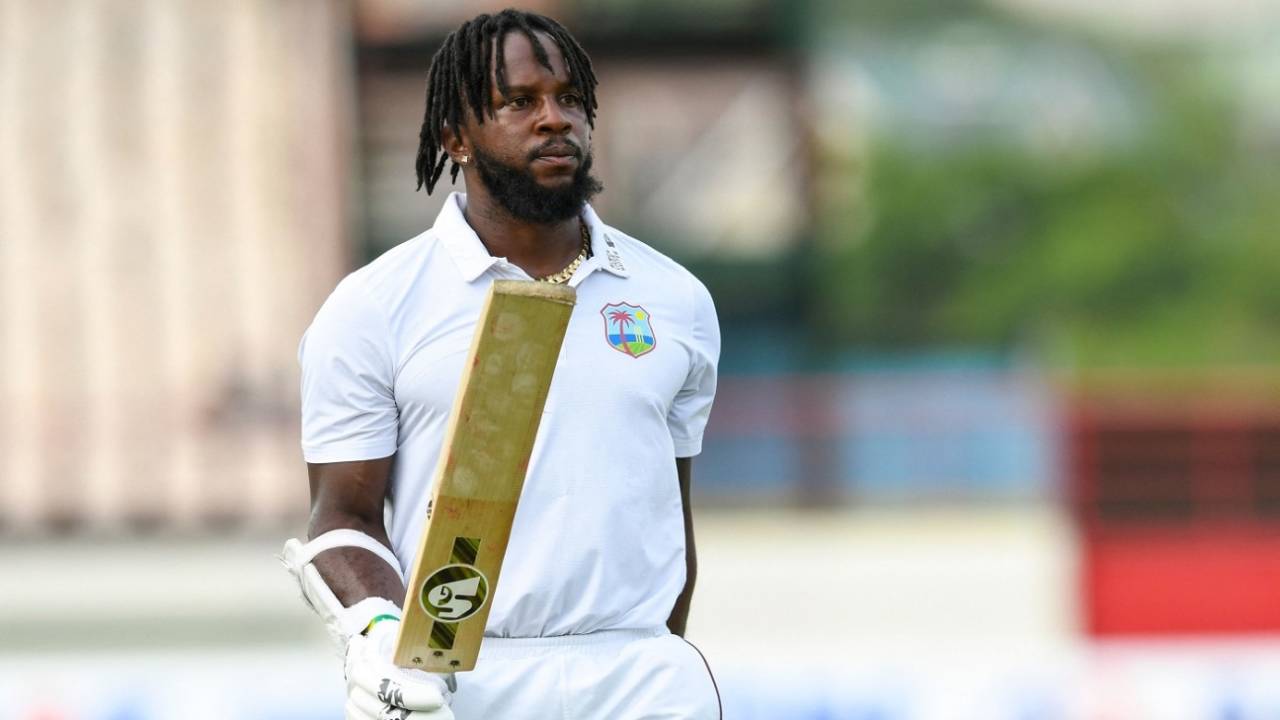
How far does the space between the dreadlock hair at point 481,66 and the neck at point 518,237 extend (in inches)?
4.6

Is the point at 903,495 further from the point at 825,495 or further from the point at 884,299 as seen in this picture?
the point at 884,299

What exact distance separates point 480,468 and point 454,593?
0.52ft

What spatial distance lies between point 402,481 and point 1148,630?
31.2 ft

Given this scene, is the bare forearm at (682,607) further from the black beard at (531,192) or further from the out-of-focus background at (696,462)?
the out-of-focus background at (696,462)

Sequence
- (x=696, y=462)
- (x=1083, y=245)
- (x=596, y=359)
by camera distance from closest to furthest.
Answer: (x=596, y=359) → (x=696, y=462) → (x=1083, y=245)

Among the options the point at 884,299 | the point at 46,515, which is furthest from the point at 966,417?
the point at 884,299

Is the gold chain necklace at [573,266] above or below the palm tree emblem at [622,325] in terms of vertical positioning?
above

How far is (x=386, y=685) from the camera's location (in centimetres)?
257

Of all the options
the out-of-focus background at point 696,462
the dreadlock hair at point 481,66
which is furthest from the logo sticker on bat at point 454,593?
the out-of-focus background at point 696,462

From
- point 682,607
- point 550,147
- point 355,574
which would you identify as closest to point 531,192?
point 550,147

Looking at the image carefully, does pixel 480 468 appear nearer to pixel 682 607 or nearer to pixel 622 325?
pixel 622 325

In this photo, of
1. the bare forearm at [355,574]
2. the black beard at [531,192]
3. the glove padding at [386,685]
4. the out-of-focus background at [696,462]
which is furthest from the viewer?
the out-of-focus background at [696,462]

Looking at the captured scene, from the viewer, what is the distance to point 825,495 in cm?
1331

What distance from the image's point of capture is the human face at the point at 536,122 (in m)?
2.81
